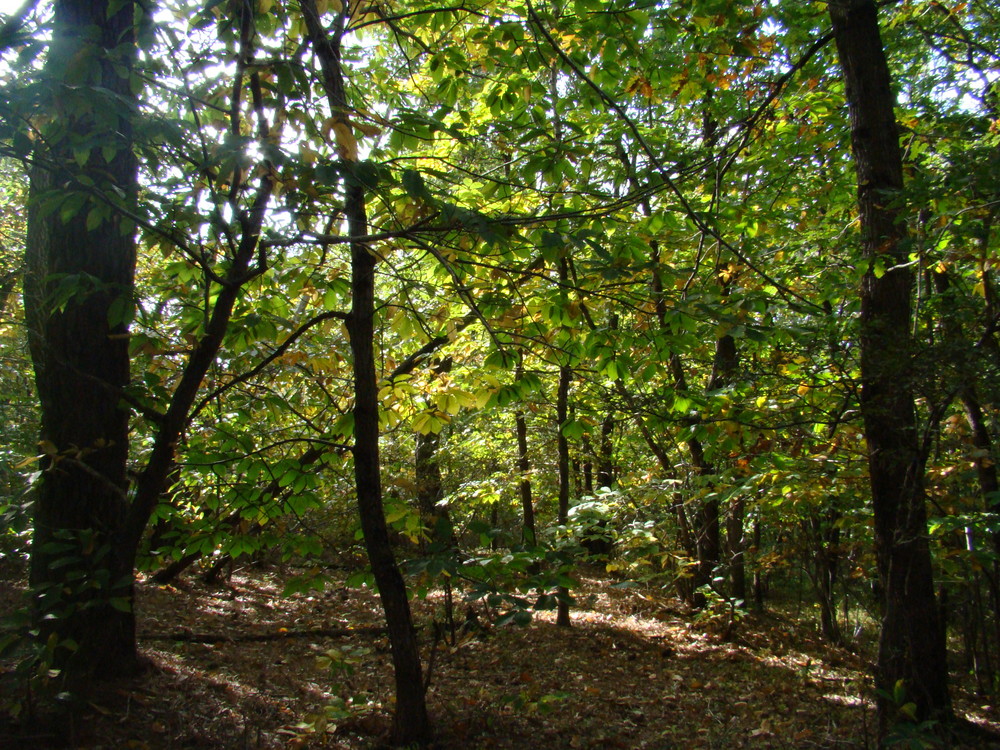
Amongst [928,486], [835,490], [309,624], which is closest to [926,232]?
[928,486]

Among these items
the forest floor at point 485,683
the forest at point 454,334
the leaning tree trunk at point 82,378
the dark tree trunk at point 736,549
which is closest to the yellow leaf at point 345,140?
the forest at point 454,334

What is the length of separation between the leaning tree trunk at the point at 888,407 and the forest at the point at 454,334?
0.03 m

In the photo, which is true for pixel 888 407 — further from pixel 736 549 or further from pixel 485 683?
pixel 736 549

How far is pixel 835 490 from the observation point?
4547 millimetres

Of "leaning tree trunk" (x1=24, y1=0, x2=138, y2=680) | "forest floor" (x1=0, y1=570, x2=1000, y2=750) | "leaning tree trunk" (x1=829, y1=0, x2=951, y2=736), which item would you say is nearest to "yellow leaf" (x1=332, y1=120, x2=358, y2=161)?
"leaning tree trunk" (x1=24, y1=0, x2=138, y2=680)

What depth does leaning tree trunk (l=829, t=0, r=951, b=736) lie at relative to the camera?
11.5ft

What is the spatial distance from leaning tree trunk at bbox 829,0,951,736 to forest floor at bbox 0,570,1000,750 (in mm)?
412

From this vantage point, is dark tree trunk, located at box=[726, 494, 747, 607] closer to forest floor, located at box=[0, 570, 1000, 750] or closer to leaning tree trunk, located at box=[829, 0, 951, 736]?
forest floor, located at box=[0, 570, 1000, 750]

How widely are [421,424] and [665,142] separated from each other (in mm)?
3909

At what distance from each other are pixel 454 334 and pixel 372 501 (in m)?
1.10

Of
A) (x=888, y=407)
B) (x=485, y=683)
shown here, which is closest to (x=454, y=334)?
(x=888, y=407)

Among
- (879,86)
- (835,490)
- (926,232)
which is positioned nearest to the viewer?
(926,232)

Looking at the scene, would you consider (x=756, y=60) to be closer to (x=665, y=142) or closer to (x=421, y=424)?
(x=665, y=142)

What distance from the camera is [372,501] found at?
11.8ft
